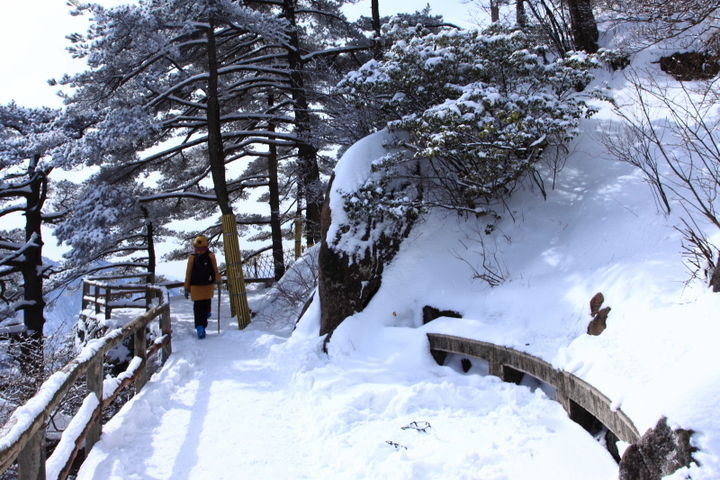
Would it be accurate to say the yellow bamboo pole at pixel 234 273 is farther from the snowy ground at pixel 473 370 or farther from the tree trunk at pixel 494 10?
the tree trunk at pixel 494 10

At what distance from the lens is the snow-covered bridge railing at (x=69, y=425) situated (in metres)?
2.21

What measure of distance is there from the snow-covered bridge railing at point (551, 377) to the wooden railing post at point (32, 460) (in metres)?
3.36

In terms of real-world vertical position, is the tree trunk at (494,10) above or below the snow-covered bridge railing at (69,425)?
above

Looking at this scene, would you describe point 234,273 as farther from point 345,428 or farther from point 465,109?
point 345,428

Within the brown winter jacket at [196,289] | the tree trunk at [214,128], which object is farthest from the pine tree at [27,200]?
the brown winter jacket at [196,289]

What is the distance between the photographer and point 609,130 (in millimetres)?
7137

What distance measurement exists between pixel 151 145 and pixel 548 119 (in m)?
12.1

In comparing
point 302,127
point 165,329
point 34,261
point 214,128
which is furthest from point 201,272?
point 34,261

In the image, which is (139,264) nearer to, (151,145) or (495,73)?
(151,145)

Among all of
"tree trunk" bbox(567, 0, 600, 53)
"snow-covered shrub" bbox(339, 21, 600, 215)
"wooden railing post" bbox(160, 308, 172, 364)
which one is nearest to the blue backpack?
"wooden railing post" bbox(160, 308, 172, 364)

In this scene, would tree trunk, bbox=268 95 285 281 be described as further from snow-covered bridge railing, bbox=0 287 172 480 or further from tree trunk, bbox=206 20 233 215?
snow-covered bridge railing, bbox=0 287 172 480

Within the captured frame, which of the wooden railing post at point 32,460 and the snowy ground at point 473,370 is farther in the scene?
the snowy ground at point 473,370

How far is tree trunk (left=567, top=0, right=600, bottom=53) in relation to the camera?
9.42 metres

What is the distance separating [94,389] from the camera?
3.73m
